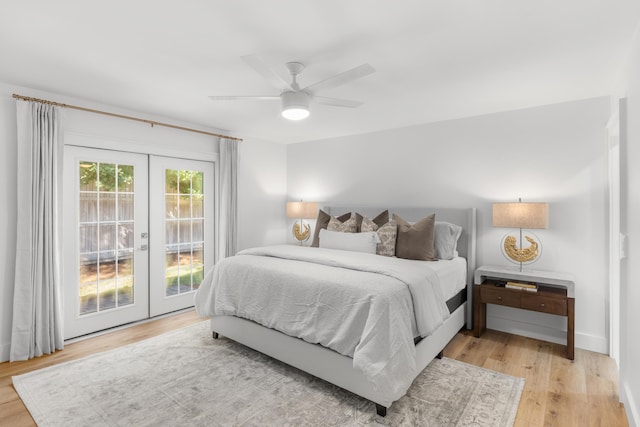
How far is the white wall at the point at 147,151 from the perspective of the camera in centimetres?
298

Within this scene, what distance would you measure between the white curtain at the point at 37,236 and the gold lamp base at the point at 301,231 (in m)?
3.16

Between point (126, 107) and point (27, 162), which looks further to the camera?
point (126, 107)

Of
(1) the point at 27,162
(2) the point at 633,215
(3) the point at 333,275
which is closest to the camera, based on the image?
(2) the point at 633,215

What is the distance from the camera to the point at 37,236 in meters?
3.04

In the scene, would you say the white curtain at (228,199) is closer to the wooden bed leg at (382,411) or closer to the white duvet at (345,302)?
the white duvet at (345,302)

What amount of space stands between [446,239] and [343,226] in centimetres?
123

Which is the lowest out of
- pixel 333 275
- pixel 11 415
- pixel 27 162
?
pixel 11 415

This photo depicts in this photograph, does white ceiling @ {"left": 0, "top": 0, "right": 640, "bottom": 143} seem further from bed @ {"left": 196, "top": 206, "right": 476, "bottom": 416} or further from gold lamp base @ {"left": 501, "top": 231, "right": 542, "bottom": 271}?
bed @ {"left": 196, "top": 206, "right": 476, "bottom": 416}

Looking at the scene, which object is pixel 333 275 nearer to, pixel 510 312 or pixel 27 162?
pixel 510 312

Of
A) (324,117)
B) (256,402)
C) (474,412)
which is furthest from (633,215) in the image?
(324,117)

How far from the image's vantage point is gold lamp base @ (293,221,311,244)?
5488 millimetres

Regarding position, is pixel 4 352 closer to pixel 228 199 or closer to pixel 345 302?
pixel 228 199

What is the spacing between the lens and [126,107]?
367 centimetres

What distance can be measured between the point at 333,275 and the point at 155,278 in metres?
2.56
